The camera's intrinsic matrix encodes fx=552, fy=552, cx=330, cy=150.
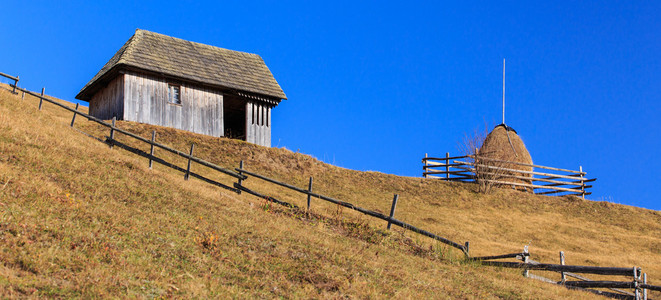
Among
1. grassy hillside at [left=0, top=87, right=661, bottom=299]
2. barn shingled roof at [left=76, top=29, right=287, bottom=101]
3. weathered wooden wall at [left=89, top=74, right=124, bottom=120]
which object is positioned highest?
barn shingled roof at [left=76, top=29, right=287, bottom=101]

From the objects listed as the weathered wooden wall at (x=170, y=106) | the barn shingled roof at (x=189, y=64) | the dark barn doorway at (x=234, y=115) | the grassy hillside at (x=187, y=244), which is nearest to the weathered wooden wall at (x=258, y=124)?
the dark barn doorway at (x=234, y=115)

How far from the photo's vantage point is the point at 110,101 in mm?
29672

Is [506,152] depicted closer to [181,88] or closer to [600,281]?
[181,88]

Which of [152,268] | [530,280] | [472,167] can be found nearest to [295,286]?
[152,268]

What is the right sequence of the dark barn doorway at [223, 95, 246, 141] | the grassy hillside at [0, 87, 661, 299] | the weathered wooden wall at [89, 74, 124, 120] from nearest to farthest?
the grassy hillside at [0, 87, 661, 299], the weathered wooden wall at [89, 74, 124, 120], the dark barn doorway at [223, 95, 246, 141]

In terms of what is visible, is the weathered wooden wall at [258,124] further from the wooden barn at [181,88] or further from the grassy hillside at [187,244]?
the grassy hillside at [187,244]

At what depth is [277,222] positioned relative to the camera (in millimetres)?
13898

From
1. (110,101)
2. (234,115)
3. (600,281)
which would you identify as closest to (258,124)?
(234,115)

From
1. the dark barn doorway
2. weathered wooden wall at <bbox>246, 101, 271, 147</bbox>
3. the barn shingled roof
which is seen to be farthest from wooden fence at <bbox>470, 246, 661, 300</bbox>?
the dark barn doorway

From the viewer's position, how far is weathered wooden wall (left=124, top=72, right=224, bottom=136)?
2802 cm

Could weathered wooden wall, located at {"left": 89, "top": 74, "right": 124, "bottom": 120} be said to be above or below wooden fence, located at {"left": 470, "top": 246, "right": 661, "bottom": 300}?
above

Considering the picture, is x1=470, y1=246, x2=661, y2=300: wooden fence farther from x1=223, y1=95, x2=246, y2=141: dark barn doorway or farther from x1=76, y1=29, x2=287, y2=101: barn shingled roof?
x1=223, y1=95, x2=246, y2=141: dark barn doorway

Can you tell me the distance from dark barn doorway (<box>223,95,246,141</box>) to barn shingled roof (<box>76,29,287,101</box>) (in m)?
1.38

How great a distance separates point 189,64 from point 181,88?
6.09ft
